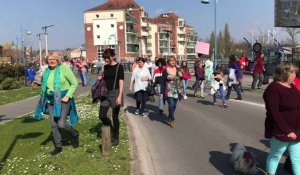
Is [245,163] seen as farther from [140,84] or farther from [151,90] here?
[151,90]

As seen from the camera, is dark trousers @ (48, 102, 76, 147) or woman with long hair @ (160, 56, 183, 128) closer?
dark trousers @ (48, 102, 76, 147)

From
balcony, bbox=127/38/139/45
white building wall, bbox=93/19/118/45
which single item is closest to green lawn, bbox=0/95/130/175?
white building wall, bbox=93/19/118/45

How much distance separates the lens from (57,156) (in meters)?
7.16

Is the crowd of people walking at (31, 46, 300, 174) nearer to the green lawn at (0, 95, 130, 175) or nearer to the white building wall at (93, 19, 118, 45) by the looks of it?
the green lawn at (0, 95, 130, 175)

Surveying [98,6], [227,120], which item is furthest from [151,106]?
[98,6]

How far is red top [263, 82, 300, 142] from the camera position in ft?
16.3

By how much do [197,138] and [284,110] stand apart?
3.95 m

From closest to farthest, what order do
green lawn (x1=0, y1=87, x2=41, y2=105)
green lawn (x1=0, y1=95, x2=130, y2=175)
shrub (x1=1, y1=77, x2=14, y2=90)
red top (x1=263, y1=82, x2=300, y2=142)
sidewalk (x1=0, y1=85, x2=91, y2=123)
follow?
1. red top (x1=263, y1=82, x2=300, y2=142)
2. green lawn (x1=0, y1=95, x2=130, y2=175)
3. sidewalk (x1=0, y1=85, x2=91, y2=123)
4. green lawn (x1=0, y1=87, x2=41, y2=105)
5. shrub (x1=1, y1=77, x2=14, y2=90)

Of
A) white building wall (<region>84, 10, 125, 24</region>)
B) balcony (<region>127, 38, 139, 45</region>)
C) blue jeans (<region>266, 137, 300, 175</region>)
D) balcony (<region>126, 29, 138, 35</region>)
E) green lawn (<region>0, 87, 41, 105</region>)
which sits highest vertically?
white building wall (<region>84, 10, 125, 24</region>)

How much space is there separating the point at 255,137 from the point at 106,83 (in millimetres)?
3272

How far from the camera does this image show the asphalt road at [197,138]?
661cm

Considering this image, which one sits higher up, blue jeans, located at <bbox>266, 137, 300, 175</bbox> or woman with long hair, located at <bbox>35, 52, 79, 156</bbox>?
woman with long hair, located at <bbox>35, 52, 79, 156</bbox>

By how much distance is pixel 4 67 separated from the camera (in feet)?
104

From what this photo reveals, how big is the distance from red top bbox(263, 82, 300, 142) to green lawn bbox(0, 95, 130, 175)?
2.30m
